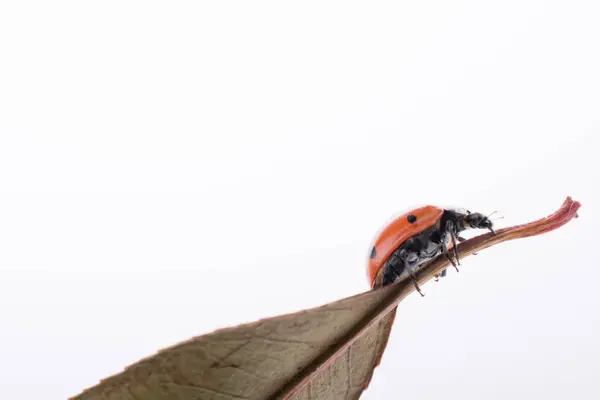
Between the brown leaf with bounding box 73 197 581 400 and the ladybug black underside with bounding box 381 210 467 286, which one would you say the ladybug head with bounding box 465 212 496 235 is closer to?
the ladybug black underside with bounding box 381 210 467 286

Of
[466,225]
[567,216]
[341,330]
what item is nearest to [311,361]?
[341,330]

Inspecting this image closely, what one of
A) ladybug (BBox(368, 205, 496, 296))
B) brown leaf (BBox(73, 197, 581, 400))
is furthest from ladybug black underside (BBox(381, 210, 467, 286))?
brown leaf (BBox(73, 197, 581, 400))

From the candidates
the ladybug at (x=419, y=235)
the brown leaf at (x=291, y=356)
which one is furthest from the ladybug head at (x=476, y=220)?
the brown leaf at (x=291, y=356)

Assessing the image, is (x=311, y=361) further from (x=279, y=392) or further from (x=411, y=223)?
(x=411, y=223)

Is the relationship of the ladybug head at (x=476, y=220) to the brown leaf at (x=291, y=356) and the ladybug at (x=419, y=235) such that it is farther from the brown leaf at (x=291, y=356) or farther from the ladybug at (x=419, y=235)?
the brown leaf at (x=291, y=356)

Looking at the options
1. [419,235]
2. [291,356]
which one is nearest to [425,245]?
[419,235]

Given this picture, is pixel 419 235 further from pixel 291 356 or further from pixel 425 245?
pixel 291 356
